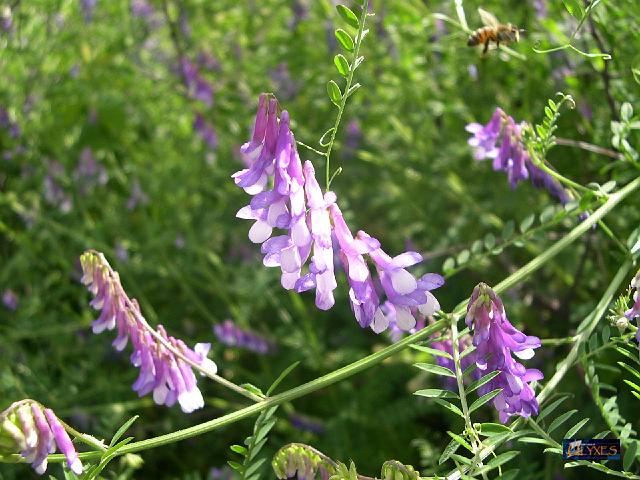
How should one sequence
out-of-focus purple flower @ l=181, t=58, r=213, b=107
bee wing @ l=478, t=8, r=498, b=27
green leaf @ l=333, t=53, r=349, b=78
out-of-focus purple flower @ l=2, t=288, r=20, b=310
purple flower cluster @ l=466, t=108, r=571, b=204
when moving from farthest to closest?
out-of-focus purple flower @ l=181, t=58, r=213, b=107 → out-of-focus purple flower @ l=2, t=288, r=20, b=310 → bee wing @ l=478, t=8, r=498, b=27 → purple flower cluster @ l=466, t=108, r=571, b=204 → green leaf @ l=333, t=53, r=349, b=78

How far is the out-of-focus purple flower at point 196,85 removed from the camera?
10.4 ft

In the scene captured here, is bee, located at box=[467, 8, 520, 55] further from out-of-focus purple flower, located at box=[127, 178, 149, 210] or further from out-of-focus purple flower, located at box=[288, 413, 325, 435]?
out-of-focus purple flower, located at box=[127, 178, 149, 210]

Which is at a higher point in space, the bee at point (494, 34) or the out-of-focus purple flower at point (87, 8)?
the bee at point (494, 34)

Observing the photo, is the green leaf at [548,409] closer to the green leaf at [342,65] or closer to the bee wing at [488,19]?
the green leaf at [342,65]

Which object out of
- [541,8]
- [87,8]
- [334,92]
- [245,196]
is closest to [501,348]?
[334,92]

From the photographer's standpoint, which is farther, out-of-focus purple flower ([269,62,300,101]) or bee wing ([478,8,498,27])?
out-of-focus purple flower ([269,62,300,101])

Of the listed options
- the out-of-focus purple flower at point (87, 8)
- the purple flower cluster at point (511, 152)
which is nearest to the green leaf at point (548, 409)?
the purple flower cluster at point (511, 152)

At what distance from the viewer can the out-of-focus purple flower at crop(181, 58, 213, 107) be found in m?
3.17

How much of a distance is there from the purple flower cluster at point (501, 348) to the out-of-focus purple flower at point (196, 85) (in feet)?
7.08

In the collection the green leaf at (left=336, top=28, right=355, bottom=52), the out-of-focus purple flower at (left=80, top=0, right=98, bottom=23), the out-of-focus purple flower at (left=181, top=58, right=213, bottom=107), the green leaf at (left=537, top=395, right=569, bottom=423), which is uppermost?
the green leaf at (left=336, top=28, right=355, bottom=52)

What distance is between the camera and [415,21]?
2.48 m

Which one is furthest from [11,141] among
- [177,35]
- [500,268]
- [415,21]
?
[500,268]

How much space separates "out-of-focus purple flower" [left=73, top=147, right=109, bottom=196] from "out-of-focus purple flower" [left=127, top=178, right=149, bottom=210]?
0.38ft

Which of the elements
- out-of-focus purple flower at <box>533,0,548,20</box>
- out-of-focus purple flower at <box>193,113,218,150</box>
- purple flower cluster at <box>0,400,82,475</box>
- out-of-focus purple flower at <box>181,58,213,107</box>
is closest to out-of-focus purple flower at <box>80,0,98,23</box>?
out-of-focus purple flower at <box>181,58,213,107</box>
